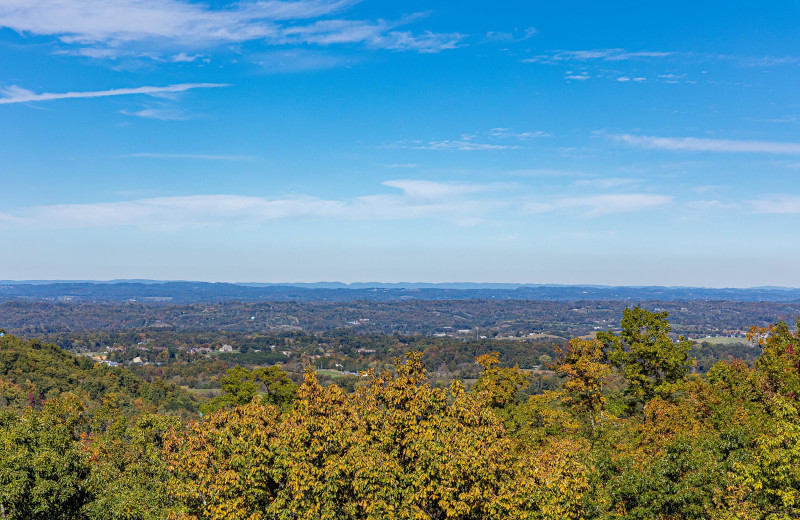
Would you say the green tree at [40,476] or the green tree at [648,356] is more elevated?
the green tree at [648,356]

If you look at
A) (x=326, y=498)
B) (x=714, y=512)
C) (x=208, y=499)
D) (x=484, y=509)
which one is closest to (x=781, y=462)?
(x=714, y=512)

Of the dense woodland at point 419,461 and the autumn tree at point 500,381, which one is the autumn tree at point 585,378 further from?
the autumn tree at point 500,381

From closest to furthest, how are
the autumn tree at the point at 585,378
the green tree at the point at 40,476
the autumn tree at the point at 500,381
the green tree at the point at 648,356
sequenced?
1. the green tree at the point at 40,476
2. the autumn tree at the point at 585,378
3. the green tree at the point at 648,356
4. the autumn tree at the point at 500,381

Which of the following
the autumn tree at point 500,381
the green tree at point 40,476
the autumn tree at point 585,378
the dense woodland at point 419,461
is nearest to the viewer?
the dense woodland at point 419,461

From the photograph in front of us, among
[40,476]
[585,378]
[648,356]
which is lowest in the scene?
[40,476]

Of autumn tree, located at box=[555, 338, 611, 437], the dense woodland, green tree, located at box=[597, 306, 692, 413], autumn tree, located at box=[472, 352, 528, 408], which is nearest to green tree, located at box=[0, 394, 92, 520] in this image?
the dense woodland

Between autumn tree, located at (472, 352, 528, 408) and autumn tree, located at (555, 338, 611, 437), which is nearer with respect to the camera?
autumn tree, located at (555, 338, 611, 437)

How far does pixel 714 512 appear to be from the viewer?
22.5 m

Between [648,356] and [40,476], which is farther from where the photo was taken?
[648,356]

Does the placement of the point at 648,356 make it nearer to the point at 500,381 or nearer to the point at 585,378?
the point at 585,378

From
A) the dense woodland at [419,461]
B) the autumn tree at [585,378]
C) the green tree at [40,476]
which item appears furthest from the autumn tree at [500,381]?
the green tree at [40,476]

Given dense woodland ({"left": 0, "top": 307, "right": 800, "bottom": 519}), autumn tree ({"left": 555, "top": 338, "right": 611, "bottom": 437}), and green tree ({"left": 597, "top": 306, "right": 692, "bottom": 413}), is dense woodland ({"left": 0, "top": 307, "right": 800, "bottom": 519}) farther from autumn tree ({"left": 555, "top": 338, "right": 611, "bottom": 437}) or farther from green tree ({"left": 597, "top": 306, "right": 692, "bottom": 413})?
green tree ({"left": 597, "top": 306, "right": 692, "bottom": 413})

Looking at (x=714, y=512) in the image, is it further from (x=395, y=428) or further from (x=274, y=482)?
(x=274, y=482)

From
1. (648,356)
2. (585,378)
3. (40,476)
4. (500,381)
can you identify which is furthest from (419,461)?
(500,381)
